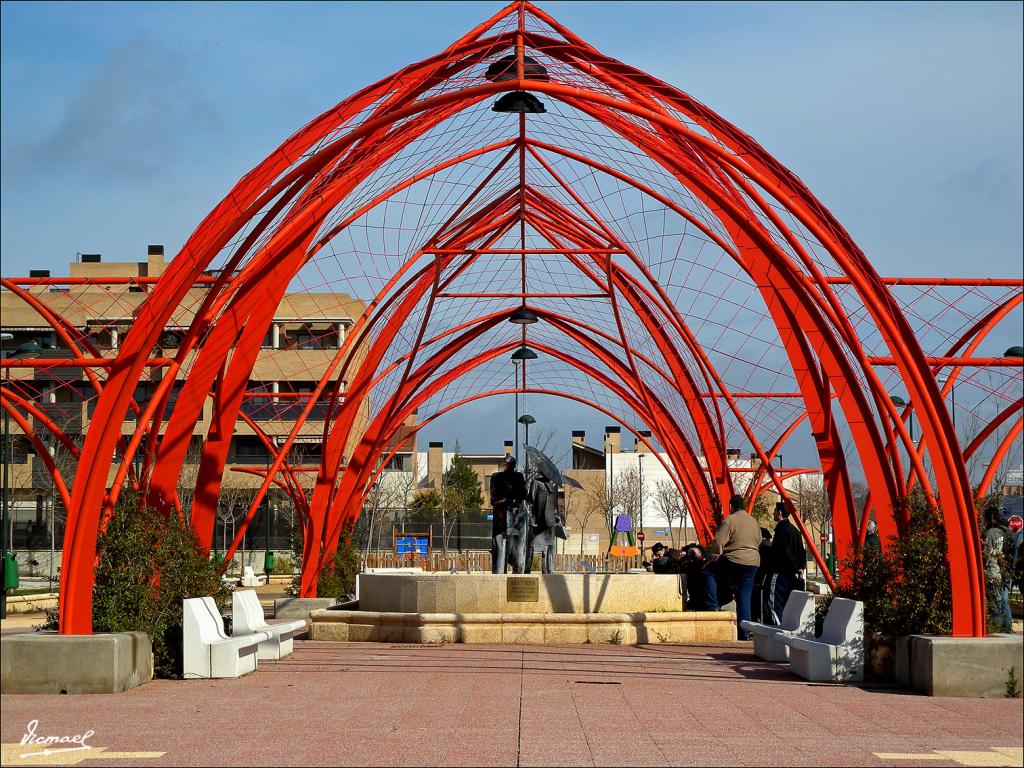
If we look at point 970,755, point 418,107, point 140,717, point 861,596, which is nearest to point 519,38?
point 418,107

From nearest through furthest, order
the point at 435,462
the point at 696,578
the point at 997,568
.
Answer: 1. the point at 997,568
2. the point at 696,578
3. the point at 435,462

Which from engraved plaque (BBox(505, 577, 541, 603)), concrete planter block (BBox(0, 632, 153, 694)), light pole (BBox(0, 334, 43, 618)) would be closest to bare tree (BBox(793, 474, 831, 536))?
light pole (BBox(0, 334, 43, 618))

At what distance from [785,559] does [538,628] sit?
3.82 metres

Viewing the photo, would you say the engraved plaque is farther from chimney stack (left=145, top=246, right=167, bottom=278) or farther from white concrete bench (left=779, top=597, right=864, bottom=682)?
chimney stack (left=145, top=246, right=167, bottom=278)

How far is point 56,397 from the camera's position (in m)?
68.7

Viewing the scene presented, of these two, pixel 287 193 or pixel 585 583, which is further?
pixel 585 583

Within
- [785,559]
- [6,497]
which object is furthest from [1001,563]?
[6,497]

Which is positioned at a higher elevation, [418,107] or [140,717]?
[418,107]

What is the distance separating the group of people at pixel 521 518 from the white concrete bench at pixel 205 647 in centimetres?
977

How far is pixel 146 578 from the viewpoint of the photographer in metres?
14.6

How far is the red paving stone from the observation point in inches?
377

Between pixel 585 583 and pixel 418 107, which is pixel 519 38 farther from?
pixel 585 583

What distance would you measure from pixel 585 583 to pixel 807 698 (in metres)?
8.71

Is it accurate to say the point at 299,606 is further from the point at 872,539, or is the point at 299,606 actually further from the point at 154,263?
the point at 154,263
